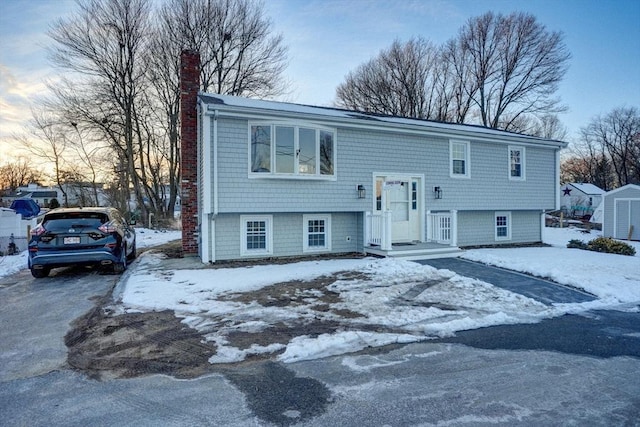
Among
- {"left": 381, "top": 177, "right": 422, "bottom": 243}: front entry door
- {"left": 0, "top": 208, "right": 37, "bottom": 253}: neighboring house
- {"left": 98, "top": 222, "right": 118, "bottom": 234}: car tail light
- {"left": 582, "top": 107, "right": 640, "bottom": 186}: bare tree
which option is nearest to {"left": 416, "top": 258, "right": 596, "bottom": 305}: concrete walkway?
{"left": 381, "top": 177, "right": 422, "bottom": 243}: front entry door

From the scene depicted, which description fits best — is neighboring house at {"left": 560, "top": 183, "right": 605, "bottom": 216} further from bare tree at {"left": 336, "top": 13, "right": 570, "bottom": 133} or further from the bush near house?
the bush near house

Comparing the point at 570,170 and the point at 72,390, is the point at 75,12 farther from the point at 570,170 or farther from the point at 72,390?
the point at 570,170

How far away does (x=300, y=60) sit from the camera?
2538 centimetres

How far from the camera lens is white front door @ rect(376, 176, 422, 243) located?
11.9 meters

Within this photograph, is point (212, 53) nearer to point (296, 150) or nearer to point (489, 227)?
point (296, 150)

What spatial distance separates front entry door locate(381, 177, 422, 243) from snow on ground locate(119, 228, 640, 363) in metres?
2.58

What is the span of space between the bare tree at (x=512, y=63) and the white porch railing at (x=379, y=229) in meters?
23.9

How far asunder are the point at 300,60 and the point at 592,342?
24433 millimetres

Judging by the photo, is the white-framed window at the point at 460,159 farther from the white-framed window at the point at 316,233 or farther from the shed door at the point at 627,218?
the shed door at the point at 627,218

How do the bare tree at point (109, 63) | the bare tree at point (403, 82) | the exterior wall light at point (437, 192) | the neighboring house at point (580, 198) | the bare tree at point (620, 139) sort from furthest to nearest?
the bare tree at point (620, 139)
the neighboring house at point (580, 198)
the bare tree at point (403, 82)
the bare tree at point (109, 63)
the exterior wall light at point (437, 192)

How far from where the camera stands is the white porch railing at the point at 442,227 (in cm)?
1169

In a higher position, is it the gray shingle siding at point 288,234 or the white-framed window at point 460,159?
the white-framed window at point 460,159

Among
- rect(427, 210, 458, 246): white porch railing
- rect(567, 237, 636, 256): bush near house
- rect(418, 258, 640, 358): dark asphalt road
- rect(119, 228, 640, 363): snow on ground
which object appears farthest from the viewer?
rect(567, 237, 636, 256): bush near house

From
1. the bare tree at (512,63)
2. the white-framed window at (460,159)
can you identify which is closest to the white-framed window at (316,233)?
the white-framed window at (460,159)
